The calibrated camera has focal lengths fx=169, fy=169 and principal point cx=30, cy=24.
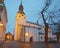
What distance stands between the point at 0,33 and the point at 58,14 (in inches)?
449

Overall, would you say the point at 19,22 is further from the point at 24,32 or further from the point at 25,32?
the point at 24,32

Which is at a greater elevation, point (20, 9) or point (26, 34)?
point (20, 9)

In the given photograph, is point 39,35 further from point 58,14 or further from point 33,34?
point 58,14

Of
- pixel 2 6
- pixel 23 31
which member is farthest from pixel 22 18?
pixel 2 6

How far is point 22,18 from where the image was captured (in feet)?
219

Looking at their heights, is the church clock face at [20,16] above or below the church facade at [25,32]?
above

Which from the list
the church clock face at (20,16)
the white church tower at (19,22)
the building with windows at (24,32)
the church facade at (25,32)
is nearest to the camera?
the church facade at (25,32)

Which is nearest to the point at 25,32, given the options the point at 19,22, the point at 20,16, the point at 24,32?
the point at 24,32

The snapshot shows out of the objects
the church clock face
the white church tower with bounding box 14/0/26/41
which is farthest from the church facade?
the church clock face

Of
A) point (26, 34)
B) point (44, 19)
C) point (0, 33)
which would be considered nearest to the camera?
point (44, 19)

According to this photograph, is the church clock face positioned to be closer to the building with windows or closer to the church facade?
the building with windows

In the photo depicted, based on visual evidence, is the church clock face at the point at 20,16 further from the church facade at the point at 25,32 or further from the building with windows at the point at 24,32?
the church facade at the point at 25,32

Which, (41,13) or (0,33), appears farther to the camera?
(0,33)

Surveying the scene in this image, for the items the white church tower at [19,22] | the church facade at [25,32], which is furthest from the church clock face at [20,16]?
the church facade at [25,32]
